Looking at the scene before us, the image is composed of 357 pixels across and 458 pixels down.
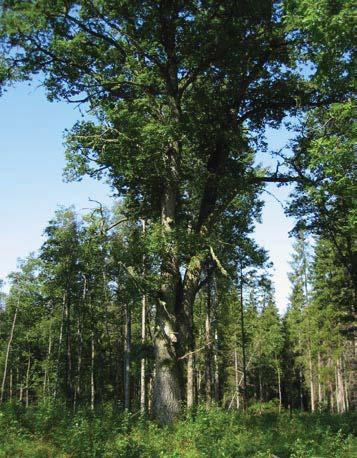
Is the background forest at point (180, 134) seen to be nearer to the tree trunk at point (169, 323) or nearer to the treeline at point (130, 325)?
the tree trunk at point (169, 323)

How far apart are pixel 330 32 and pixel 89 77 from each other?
25.1 ft

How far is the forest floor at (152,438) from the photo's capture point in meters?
9.15

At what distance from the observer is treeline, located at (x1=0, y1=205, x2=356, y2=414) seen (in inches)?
1378

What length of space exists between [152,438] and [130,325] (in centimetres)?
2758

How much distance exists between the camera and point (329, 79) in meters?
13.6

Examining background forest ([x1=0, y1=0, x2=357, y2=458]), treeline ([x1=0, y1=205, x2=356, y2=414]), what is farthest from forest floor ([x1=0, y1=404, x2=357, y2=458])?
treeline ([x1=0, y1=205, x2=356, y2=414])

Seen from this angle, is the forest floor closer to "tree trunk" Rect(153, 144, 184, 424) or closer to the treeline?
"tree trunk" Rect(153, 144, 184, 424)

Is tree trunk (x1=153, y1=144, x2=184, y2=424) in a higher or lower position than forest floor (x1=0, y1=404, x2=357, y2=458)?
higher

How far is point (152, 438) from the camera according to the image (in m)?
11.1

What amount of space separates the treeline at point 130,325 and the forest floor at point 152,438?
521 inches

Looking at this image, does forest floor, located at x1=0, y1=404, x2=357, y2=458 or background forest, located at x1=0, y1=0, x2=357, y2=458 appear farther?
background forest, located at x1=0, y1=0, x2=357, y2=458

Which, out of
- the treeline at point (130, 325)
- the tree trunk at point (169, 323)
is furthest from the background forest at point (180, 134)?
the treeline at point (130, 325)

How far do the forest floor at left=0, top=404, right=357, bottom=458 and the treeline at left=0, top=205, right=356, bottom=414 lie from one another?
521 inches

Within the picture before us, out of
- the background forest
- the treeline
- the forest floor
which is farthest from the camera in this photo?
the treeline
